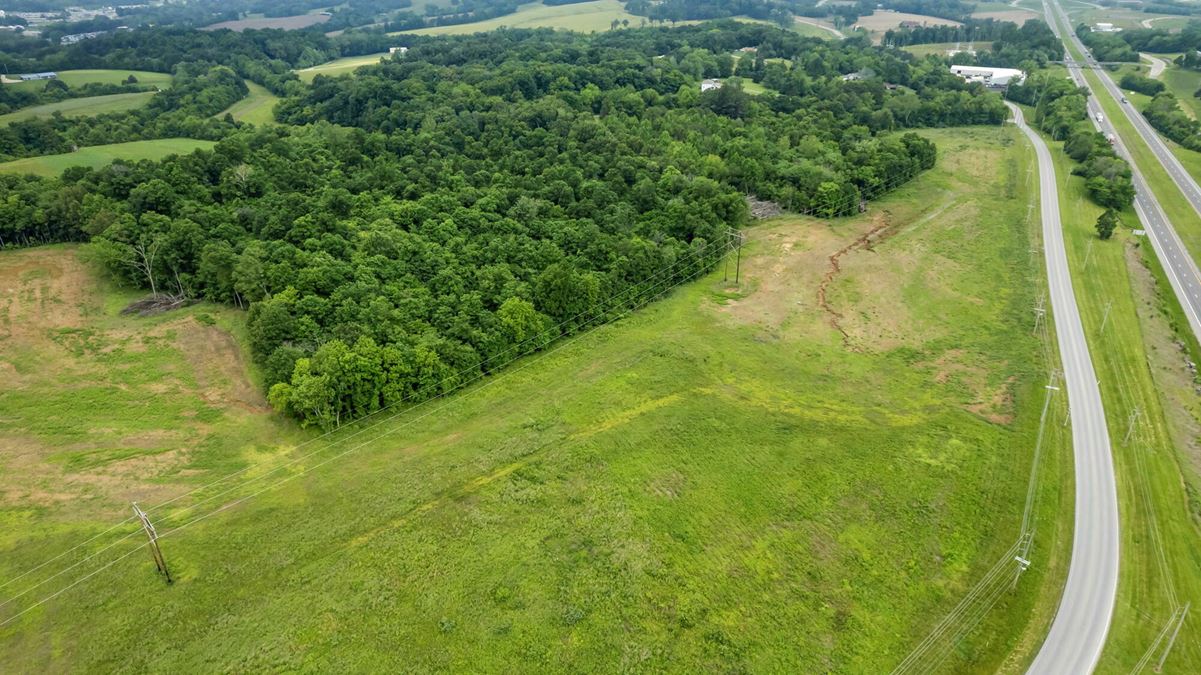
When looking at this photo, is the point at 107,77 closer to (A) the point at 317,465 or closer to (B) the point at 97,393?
(B) the point at 97,393

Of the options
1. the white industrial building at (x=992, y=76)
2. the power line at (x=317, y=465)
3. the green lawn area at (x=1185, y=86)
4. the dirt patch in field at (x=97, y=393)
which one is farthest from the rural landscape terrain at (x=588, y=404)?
the white industrial building at (x=992, y=76)

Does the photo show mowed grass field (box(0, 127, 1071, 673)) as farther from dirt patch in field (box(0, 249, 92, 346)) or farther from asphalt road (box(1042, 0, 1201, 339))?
asphalt road (box(1042, 0, 1201, 339))

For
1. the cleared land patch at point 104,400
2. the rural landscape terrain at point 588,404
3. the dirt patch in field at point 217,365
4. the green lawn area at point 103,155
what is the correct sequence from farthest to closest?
the green lawn area at point 103,155 < the dirt patch in field at point 217,365 < the cleared land patch at point 104,400 < the rural landscape terrain at point 588,404

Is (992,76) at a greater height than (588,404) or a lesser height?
greater

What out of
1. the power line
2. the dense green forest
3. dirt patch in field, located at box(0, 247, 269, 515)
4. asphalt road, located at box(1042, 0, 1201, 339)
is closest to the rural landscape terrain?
the power line

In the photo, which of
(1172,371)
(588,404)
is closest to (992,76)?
(1172,371)

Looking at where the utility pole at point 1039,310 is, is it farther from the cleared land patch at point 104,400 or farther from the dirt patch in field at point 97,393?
the dirt patch in field at point 97,393

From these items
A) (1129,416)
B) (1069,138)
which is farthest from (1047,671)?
(1069,138)
